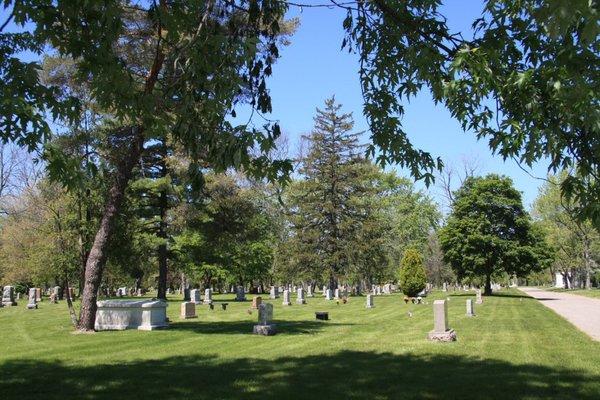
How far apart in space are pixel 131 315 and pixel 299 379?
1003 cm

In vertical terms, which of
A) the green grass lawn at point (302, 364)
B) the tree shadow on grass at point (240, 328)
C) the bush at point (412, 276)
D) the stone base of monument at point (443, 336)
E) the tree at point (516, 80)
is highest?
the tree at point (516, 80)

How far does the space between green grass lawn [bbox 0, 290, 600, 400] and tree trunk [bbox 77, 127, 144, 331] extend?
830 millimetres

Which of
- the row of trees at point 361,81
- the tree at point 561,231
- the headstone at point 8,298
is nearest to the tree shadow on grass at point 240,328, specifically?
the row of trees at point 361,81

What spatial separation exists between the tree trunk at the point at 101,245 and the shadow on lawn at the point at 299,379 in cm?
456

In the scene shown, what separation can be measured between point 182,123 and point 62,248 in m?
15.0

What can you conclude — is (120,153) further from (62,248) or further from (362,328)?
(362,328)

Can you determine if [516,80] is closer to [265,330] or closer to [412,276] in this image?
[265,330]

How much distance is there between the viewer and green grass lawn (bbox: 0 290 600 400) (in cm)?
812

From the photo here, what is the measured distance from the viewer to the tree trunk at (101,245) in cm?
1578

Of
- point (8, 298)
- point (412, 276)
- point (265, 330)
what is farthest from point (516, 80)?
point (8, 298)

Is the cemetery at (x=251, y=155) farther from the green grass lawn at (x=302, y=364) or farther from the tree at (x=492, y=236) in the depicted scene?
the tree at (x=492, y=236)

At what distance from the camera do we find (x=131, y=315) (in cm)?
1753

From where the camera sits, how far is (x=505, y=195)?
148ft

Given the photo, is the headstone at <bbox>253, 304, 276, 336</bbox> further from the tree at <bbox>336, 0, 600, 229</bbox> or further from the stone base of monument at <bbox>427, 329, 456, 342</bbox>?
the tree at <bbox>336, 0, 600, 229</bbox>
